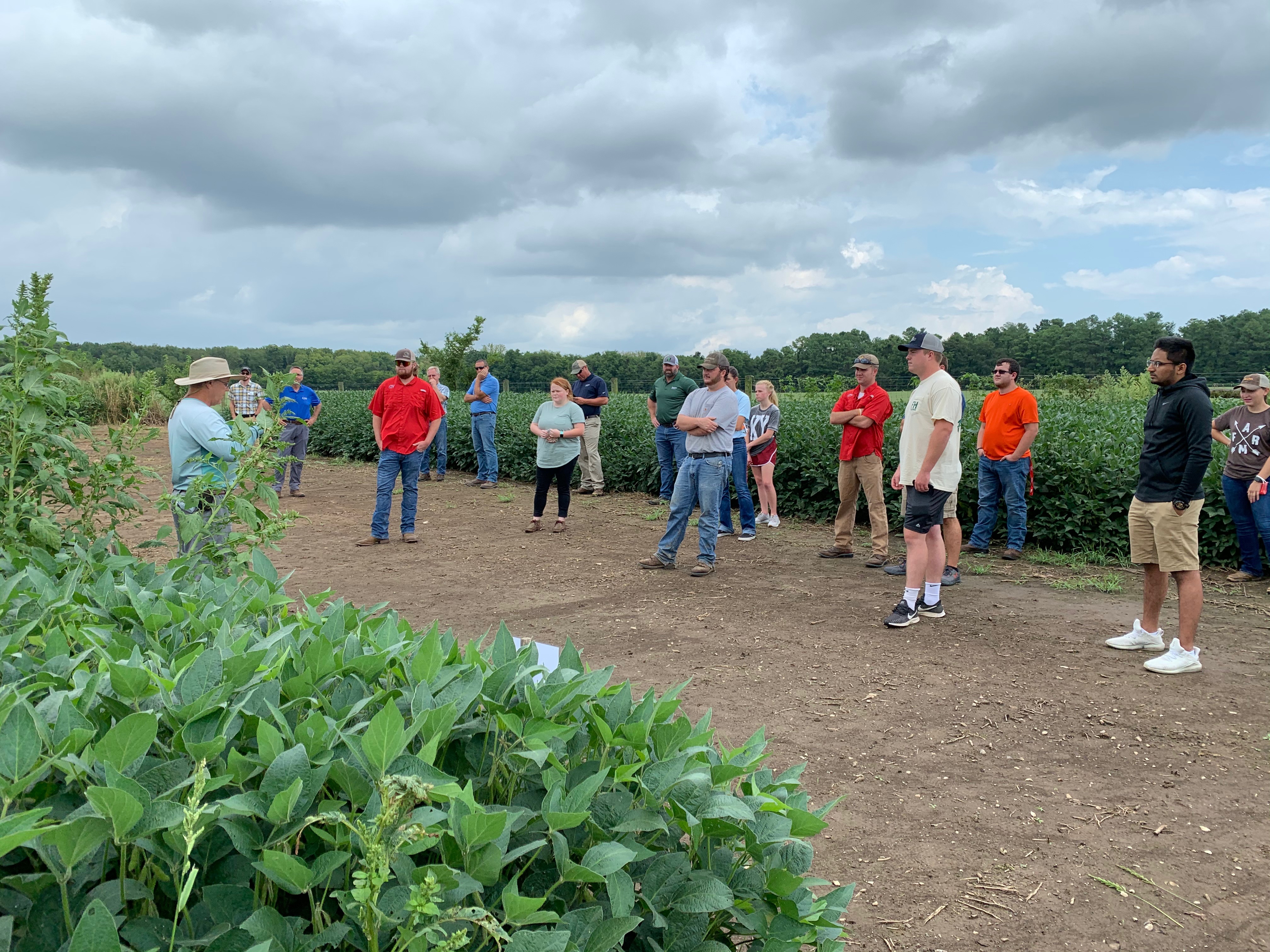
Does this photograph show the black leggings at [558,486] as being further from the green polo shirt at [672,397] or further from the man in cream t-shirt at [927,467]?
the man in cream t-shirt at [927,467]

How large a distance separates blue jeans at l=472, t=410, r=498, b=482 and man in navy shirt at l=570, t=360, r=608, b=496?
174 cm

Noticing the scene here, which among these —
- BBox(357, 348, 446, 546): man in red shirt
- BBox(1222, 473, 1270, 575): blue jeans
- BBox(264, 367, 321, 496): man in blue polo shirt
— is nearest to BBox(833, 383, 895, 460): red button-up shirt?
BBox(1222, 473, 1270, 575): blue jeans

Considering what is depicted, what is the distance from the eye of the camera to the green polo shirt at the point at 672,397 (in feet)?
37.9

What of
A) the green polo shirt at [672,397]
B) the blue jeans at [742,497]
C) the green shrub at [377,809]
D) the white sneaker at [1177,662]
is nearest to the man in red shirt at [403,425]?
the green polo shirt at [672,397]

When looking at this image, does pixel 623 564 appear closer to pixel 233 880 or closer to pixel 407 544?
pixel 407 544

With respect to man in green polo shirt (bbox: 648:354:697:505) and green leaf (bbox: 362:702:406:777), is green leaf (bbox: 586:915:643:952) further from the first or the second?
man in green polo shirt (bbox: 648:354:697:505)

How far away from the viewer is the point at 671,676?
18.3 feet

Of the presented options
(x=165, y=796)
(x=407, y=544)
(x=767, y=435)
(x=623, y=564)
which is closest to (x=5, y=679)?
(x=165, y=796)

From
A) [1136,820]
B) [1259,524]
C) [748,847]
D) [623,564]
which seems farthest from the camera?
[623,564]

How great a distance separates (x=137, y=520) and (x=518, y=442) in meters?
7.29

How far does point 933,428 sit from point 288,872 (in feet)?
20.0

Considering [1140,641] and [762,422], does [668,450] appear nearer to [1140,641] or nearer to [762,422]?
[762,422]

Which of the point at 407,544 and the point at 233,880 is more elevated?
the point at 233,880

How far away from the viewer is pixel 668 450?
12.0m
